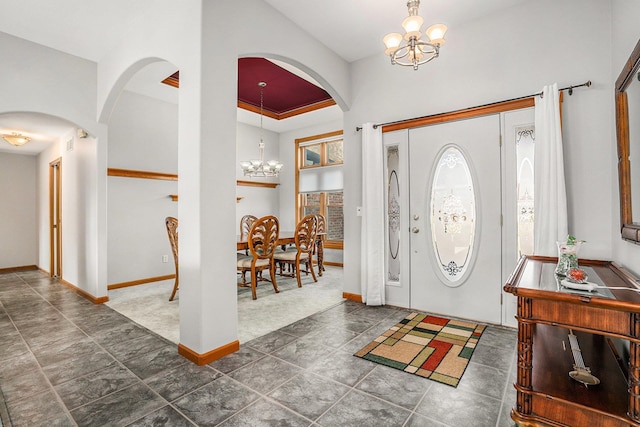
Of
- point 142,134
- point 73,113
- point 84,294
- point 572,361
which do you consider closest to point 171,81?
point 142,134

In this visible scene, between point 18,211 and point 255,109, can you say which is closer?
point 255,109

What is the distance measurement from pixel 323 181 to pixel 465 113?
395cm

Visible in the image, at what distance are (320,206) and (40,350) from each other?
517 centimetres

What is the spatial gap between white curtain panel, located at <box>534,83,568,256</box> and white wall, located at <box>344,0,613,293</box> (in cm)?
14

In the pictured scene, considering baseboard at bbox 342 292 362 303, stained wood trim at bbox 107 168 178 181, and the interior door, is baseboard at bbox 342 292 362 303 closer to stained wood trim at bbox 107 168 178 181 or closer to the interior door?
the interior door

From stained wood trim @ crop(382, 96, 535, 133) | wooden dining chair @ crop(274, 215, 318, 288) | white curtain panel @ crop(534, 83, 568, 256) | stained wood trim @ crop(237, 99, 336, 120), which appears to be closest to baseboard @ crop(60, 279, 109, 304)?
wooden dining chair @ crop(274, 215, 318, 288)

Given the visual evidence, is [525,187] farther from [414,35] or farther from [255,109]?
[255,109]

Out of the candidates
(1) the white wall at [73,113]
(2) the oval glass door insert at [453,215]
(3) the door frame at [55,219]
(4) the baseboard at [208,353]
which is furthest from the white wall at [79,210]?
(2) the oval glass door insert at [453,215]

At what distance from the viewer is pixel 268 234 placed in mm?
4137

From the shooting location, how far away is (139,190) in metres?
4.95

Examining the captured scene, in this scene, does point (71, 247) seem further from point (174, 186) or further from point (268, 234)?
point (268, 234)

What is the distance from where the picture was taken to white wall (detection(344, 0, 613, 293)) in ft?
8.23

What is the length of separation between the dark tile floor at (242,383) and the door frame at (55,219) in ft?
9.69

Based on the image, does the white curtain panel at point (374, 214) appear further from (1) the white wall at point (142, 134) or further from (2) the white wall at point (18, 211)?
(2) the white wall at point (18, 211)
